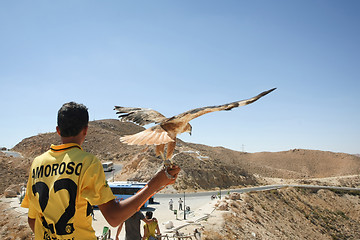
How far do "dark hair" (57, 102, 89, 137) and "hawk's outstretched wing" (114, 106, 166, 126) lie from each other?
2.76ft

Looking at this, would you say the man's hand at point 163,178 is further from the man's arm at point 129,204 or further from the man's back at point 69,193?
the man's back at point 69,193

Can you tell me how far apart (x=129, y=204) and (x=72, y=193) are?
0.40m

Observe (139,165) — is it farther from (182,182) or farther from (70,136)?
(70,136)

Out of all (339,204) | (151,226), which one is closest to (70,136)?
(151,226)

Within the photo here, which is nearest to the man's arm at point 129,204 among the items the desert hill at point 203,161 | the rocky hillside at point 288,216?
the desert hill at point 203,161

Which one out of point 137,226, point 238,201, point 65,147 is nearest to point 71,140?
point 65,147

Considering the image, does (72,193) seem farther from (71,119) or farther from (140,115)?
(140,115)

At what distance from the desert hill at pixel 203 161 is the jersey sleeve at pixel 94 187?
1.94 ft

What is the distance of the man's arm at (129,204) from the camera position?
1808 millimetres

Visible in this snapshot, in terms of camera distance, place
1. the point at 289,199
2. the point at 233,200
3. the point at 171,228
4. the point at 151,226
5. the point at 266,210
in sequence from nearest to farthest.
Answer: the point at 151,226 < the point at 171,228 < the point at 233,200 < the point at 266,210 < the point at 289,199

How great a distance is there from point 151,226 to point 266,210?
71.2 ft

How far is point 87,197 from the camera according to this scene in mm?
1764

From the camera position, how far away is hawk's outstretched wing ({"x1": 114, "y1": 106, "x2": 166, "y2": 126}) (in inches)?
110

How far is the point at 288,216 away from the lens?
2783 cm
